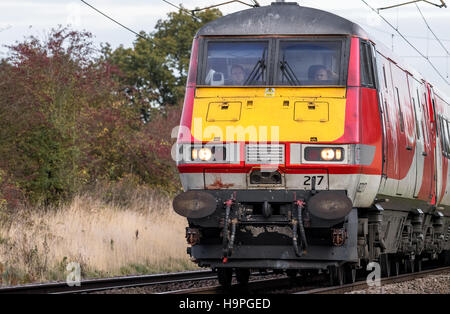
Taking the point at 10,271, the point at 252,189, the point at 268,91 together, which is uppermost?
the point at 268,91

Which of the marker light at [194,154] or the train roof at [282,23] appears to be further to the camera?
the train roof at [282,23]

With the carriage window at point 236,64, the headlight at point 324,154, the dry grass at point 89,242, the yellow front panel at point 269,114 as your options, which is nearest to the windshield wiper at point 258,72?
the carriage window at point 236,64

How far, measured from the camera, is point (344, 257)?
39.7 ft

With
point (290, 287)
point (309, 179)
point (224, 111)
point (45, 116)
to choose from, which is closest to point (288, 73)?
point (224, 111)

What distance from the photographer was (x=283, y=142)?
11766 millimetres

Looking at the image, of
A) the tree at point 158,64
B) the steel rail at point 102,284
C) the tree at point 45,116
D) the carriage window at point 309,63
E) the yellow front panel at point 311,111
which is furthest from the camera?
the tree at point 158,64

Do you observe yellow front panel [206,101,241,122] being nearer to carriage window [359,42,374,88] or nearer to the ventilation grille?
the ventilation grille

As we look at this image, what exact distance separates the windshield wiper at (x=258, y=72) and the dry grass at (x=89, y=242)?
4.96 metres

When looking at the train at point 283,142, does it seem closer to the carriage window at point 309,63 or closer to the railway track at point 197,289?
the carriage window at point 309,63

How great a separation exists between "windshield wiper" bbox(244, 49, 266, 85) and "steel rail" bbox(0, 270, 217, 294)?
363 centimetres

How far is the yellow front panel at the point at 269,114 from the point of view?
1181cm
